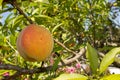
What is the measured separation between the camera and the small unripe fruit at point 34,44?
3.68 feet

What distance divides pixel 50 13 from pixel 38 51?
1899mm

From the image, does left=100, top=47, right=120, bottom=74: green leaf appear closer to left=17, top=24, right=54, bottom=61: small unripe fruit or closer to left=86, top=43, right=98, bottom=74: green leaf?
left=86, top=43, right=98, bottom=74: green leaf

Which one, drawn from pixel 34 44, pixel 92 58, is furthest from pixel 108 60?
pixel 34 44

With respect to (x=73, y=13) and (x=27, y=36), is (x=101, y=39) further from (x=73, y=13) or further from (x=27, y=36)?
(x=27, y=36)

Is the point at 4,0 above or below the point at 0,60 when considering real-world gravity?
above

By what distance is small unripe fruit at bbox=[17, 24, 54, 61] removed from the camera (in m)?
1.12

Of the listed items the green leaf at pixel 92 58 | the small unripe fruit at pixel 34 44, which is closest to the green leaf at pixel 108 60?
the green leaf at pixel 92 58

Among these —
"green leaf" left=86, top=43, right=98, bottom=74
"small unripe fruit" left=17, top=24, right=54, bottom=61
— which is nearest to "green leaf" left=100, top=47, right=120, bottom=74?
"green leaf" left=86, top=43, right=98, bottom=74

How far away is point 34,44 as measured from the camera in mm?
1133

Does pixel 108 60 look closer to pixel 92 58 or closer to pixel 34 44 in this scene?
pixel 92 58

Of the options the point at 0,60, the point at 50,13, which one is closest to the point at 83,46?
the point at 0,60

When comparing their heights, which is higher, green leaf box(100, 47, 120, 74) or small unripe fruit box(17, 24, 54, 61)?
small unripe fruit box(17, 24, 54, 61)

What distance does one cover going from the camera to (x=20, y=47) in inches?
45.6

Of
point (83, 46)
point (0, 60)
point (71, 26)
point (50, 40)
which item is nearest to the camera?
point (50, 40)
